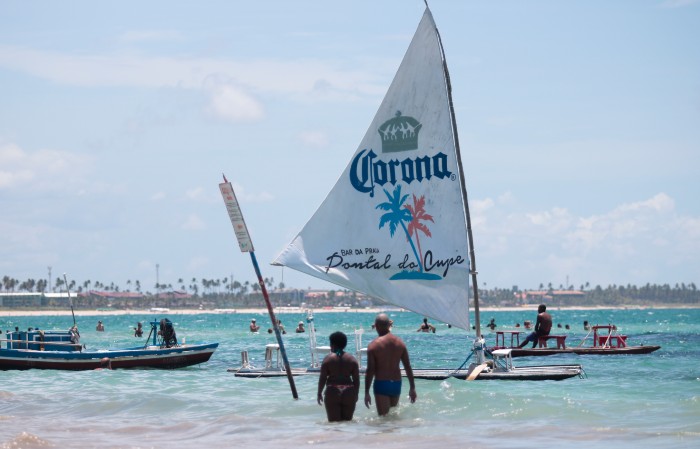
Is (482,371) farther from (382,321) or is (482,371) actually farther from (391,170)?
(382,321)

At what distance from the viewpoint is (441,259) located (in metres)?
23.7

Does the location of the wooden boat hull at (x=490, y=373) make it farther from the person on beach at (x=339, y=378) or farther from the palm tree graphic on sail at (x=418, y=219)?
the person on beach at (x=339, y=378)

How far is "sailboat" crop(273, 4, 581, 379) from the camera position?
23.6 meters

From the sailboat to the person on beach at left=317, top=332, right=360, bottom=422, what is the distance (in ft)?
19.3

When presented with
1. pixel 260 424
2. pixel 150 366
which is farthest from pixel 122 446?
pixel 150 366

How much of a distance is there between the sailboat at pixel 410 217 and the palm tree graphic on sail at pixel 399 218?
0.02m

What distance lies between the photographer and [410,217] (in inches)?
949

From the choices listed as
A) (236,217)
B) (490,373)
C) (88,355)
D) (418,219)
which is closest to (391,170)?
(418,219)

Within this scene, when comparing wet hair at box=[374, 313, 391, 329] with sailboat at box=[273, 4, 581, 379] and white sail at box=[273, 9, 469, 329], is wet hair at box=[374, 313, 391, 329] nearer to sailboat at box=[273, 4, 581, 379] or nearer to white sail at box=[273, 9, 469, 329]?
white sail at box=[273, 9, 469, 329]

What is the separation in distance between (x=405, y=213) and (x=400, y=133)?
5.96ft

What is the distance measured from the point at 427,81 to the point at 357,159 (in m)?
2.60

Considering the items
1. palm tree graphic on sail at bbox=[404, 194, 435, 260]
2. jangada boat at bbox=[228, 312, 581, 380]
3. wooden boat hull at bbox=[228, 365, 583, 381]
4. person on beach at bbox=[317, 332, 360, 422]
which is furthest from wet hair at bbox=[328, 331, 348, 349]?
wooden boat hull at bbox=[228, 365, 583, 381]

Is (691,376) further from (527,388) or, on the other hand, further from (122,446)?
(122,446)

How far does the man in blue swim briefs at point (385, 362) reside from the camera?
17203 mm
